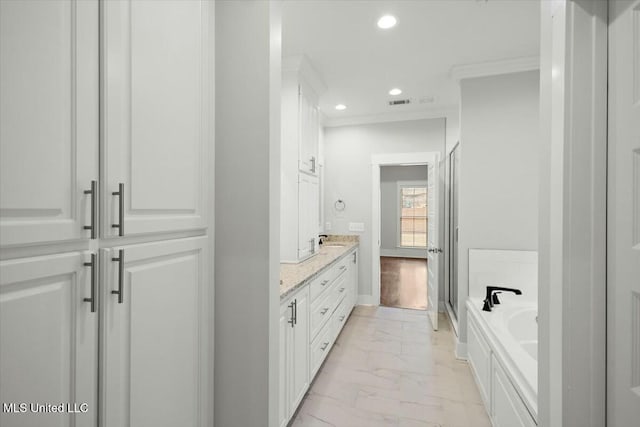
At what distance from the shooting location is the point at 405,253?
860 centimetres

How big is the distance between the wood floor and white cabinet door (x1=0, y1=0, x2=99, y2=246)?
4.34 m

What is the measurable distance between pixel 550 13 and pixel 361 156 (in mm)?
3567

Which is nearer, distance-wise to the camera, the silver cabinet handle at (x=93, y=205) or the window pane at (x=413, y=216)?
the silver cabinet handle at (x=93, y=205)

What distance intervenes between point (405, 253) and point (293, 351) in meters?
7.19

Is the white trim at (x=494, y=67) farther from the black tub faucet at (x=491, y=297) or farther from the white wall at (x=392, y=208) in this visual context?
the white wall at (x=392, y=208)

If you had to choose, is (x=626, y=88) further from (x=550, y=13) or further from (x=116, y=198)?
(x=116, y=198)

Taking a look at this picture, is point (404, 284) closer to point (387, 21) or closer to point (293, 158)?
point (293, 158)

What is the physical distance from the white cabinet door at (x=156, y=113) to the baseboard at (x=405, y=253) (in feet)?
26.2

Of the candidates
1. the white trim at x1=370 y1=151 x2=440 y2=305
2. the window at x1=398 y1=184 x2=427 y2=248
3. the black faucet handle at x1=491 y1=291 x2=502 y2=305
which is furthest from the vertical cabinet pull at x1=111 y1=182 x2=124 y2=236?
the window at x1=398 y1=184 x2=427 y2=248

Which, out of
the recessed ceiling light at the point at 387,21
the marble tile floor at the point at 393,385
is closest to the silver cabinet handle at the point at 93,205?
the marble tile floor at the point at 393,385

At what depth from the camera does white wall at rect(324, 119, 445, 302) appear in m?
4.40

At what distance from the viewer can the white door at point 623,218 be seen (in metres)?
0.84

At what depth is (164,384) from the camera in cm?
100

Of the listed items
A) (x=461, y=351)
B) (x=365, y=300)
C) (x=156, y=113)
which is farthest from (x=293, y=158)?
(x=365, y=300)
